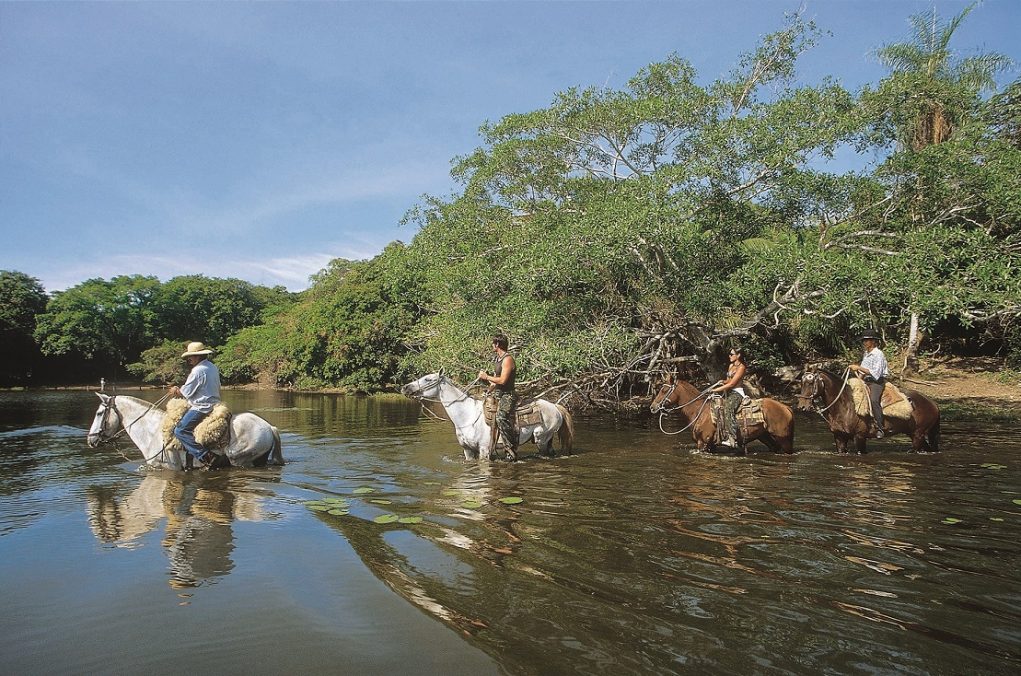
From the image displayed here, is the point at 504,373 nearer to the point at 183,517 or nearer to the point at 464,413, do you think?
the point at 464,413

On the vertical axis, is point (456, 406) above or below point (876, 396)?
below

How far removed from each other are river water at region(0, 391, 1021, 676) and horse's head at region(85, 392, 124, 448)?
854 mm

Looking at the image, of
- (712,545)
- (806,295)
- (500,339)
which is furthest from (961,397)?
(712,545)

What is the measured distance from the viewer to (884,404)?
10.4m

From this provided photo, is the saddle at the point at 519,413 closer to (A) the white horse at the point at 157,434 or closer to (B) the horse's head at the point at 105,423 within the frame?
(A) the white horse at the point at 157,434

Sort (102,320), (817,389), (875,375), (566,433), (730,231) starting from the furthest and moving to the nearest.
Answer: (102,320), (730,231), (566,433), (817,389), (875,375)

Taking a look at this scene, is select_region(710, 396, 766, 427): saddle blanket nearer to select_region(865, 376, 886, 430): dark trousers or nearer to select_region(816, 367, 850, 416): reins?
select_region(816, 367, 850, 416): reins

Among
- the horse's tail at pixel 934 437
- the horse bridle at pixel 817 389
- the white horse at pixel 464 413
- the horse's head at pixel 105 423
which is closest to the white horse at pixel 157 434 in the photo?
the horse's head at pixel 105 423

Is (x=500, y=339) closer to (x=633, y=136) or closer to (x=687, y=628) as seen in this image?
(x=687, y=628)

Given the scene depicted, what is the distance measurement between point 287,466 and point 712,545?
7032mm

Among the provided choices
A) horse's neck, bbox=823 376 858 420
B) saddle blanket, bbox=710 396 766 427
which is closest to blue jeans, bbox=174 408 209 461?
saddle blanket, bbox=710 396 766 427

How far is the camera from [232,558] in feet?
17.3

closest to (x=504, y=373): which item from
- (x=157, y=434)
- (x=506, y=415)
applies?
(x=506, y=415)

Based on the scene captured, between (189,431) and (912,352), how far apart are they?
65.1ft
